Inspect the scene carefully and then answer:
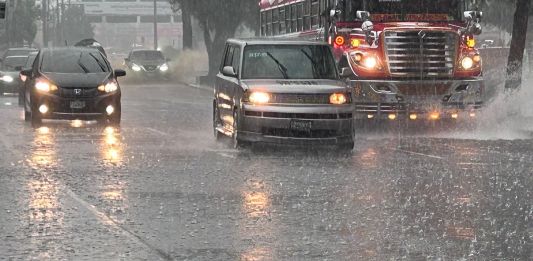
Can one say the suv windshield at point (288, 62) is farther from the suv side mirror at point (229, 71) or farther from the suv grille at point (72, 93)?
the suv grille at point (72, 93)

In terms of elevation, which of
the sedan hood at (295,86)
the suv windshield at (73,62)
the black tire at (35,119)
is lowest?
the black tire at (35,119)

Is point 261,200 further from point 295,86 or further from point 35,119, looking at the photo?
point 35,119

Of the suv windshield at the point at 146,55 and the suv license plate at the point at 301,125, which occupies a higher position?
the suv license plate at the point at 301,125

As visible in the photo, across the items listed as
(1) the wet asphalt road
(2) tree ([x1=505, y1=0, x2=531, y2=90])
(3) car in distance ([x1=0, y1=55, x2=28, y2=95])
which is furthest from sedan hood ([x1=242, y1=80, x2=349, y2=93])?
(3) car in distance ([x1=0, y1=55, x2=28, y2=95])

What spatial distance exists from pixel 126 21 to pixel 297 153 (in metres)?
180

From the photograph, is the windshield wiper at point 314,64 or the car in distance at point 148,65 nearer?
the windshield wiper at point 314,64

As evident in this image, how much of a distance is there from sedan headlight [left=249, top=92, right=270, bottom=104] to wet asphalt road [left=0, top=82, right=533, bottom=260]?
2.65 feet

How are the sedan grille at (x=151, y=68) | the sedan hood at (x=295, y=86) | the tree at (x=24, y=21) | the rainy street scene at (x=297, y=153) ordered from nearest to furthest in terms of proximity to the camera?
the rainy street scene at (x=297, y=153) < the sedan hood at (x=295, y=86) < the sedan grille at (x=151, y=68) < the tree at (x=24, y=21)

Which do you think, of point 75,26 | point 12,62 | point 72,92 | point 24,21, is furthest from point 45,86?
point 75,26

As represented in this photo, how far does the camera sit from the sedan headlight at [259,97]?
53.3ft

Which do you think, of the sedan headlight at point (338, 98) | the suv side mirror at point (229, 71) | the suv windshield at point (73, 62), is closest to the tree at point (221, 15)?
the suv windshield at point (73, 62)

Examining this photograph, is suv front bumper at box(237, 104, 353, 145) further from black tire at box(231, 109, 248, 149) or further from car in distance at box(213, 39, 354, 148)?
black tire at box(231, 109, 248, 149)

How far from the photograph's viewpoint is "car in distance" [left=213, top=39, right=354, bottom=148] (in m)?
16.1

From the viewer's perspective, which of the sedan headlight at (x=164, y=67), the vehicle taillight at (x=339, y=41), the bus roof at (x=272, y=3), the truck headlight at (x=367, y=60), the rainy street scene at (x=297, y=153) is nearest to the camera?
the rainy street scene at (x=297, y=153)
